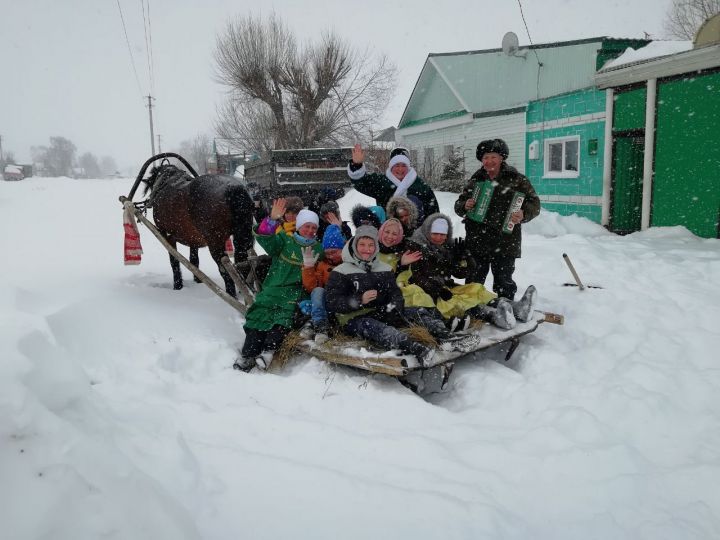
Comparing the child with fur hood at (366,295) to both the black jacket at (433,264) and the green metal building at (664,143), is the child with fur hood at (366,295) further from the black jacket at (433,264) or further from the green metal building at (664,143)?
the green metal building at (664,143)

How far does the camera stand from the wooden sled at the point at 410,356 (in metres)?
3.26

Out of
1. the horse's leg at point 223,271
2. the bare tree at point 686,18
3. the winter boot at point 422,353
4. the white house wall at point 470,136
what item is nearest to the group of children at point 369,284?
the winter boot at point 422,353

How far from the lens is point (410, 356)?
3.29 metres

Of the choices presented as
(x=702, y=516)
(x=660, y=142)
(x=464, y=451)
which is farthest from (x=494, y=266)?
(x=660, y=142)

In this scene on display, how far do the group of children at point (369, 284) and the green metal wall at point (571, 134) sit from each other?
7.77 m

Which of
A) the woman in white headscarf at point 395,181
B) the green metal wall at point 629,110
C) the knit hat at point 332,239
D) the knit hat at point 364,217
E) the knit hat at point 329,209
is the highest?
the green metal wall at point 629,110

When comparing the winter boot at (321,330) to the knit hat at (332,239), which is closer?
the winter boot at (321,330)

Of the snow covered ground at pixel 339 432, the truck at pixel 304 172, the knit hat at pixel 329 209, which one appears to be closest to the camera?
the snow covered ground at pixel 339 432

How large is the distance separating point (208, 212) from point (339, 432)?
327 cm

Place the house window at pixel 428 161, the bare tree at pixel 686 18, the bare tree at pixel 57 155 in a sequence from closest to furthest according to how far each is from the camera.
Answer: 1. the house window at pixel 428 161
2. the bare tree at pixel 686 18
3. the bare tree at pixel 57 155

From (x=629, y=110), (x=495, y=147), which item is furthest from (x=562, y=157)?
(x=495, y=147)

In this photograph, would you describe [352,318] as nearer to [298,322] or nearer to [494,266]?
[298,322]

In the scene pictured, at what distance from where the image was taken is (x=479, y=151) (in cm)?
452

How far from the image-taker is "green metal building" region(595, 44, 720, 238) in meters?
8.28
